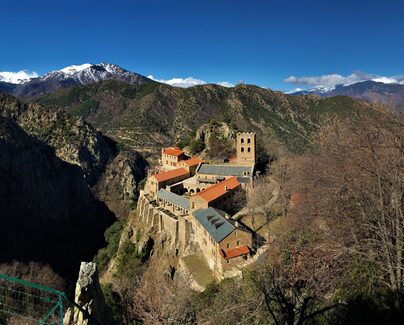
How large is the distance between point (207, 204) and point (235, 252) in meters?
9.58

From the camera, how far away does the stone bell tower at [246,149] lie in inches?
2101

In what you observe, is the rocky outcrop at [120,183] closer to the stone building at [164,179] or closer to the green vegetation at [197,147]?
the green vegetation at [197,147]

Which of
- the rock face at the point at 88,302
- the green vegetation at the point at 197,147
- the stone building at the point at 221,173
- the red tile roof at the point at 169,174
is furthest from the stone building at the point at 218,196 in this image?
the rock face at the point at 88,302

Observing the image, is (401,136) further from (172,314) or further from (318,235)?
(172,314)

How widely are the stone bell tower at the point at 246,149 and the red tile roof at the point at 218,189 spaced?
7.25m

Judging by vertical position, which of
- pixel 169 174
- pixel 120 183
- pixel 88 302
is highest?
pixel 88 302

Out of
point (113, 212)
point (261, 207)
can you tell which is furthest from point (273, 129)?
point (261, 207)

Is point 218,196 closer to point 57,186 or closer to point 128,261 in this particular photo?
point 128,261

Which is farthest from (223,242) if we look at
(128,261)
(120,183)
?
(120,183)

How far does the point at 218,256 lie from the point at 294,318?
1857cm

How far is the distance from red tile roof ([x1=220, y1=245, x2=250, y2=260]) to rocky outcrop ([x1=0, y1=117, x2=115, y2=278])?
45.5 meters

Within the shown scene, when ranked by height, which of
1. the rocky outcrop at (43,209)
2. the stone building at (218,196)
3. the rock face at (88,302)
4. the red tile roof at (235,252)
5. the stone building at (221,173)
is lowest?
the rocky outcrop at (43,209)

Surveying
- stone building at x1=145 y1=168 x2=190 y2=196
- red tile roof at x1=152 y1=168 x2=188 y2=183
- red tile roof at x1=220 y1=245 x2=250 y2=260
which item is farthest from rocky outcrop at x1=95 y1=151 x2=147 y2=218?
red tile roof at x1=220 y1=245 x2=250 y2=260

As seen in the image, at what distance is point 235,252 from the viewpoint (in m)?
31.6
